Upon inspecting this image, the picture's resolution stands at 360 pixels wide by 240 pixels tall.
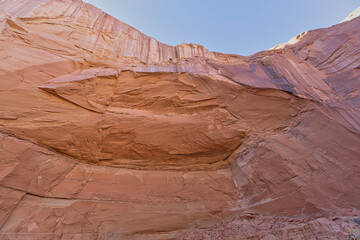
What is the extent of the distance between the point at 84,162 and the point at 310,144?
748 cm

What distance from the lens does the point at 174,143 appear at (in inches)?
300

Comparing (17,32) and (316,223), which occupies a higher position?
(17,32)

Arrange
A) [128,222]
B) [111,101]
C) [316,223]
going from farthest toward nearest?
[111,101] < [128,222] < [316,223]

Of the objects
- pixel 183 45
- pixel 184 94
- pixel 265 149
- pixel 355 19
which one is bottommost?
pixel 265 149

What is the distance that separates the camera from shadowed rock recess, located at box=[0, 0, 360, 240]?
5.57 m

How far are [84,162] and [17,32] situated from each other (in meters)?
6.08

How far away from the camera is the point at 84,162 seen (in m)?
7.14

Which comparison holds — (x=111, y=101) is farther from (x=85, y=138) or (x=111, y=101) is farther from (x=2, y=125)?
(x=2, y=125)

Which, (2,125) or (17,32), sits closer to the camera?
(2,125)

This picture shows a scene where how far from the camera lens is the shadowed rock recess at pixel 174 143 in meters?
5.57

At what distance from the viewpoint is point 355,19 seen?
10328 mm

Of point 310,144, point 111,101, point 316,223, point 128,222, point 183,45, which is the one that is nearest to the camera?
point 316,223

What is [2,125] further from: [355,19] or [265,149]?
[355,19]

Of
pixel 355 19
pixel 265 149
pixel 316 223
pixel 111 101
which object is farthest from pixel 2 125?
pixel 355 19
